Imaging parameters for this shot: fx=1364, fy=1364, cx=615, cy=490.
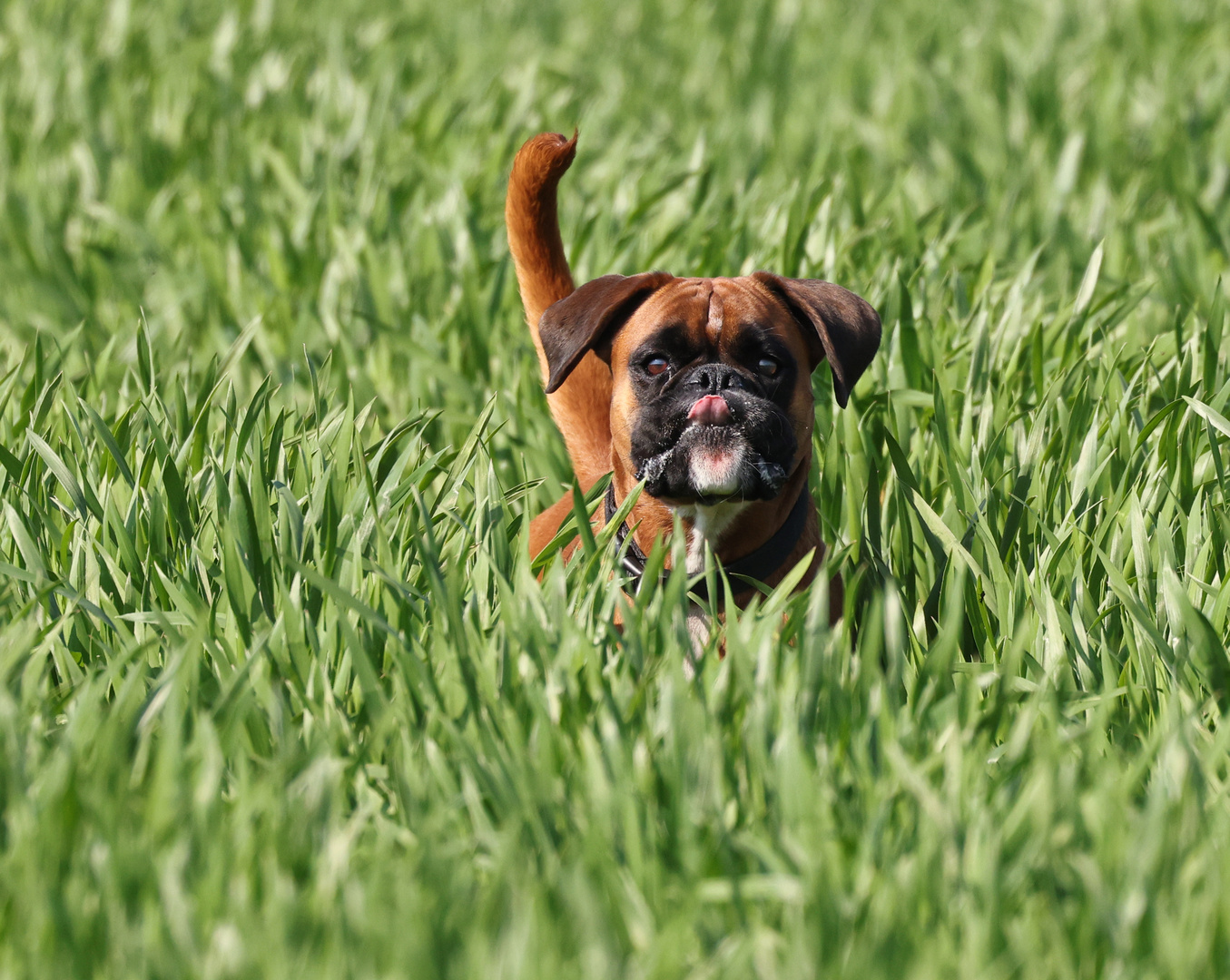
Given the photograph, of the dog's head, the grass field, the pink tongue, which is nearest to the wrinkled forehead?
the dog's head

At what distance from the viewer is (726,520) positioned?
307 cm

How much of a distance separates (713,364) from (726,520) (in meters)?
0.35

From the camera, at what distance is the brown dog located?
9.47ft

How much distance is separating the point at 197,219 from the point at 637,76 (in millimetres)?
3308

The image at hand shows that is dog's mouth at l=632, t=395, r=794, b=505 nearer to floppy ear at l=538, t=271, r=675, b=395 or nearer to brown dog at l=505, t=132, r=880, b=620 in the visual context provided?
brown dog at l=505, t=132, r=880, b=620

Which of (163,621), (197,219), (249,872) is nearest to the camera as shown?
(249,872)

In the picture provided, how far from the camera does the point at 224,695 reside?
2301 millimetres

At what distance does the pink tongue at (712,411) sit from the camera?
9.41ft

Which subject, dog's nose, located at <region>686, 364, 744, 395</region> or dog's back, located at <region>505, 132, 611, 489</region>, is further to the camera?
dog's back, located at <region>505, 132, 611, 489</region>

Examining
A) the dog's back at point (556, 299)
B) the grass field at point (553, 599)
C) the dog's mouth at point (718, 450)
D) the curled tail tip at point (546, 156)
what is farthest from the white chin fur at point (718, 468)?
the curled tail tip at point (546, 156)

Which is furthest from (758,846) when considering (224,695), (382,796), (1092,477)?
(1092,477)

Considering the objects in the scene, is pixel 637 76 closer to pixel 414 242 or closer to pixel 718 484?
pixel 414 242

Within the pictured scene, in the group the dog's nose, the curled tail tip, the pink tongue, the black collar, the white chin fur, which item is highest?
the curled tail tip

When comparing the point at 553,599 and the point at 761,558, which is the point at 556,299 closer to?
the point at 761,558
